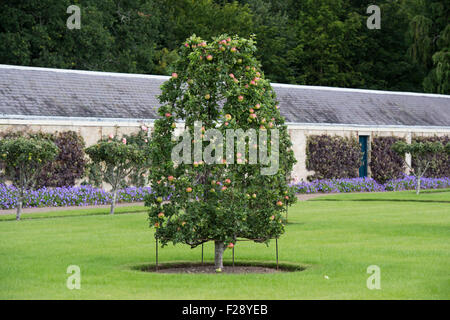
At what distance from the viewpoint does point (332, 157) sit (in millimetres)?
35344

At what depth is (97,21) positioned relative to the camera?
40.3 meters

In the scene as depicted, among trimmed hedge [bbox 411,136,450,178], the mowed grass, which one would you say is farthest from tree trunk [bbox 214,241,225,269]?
trimmed hedge [bbox 411,136,450,178]

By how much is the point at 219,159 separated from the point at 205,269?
1782 millimetres

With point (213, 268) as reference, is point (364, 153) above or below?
above

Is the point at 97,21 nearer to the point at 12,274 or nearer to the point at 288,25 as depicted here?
the point at 288,25

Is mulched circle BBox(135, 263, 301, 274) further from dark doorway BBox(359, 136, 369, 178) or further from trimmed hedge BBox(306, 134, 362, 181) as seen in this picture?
dark doorway BBox(359, 136, 369, 178)

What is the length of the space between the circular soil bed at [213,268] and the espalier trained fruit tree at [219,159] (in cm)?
29

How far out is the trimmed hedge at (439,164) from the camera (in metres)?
38.8

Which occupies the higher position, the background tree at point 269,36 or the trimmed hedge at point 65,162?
the background tree at point 269,36

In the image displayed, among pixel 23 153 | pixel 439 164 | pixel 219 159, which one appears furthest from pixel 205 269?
pixel 439 164

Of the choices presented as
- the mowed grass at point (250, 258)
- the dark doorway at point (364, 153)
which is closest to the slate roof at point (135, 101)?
the dark doorway at point (364, 153)

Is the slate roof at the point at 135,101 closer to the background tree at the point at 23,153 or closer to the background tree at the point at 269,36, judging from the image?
the background tree at the point at 23,153

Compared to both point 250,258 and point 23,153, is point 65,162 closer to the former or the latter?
point 23,153

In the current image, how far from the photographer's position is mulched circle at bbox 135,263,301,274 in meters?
12.0
